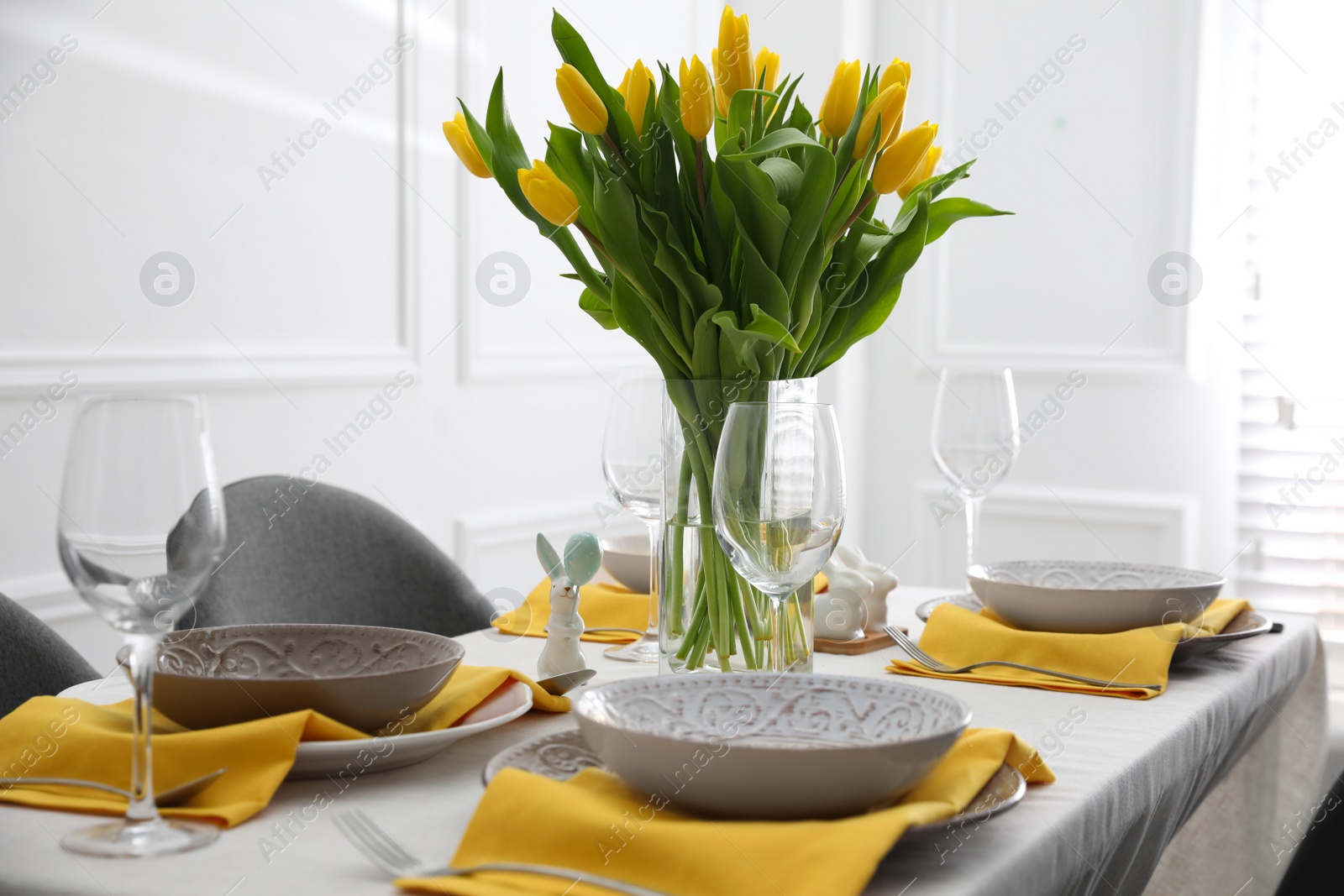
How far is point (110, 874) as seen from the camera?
64 cm

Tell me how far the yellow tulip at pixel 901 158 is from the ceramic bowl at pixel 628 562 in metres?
0.57

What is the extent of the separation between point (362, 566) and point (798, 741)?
1022mm

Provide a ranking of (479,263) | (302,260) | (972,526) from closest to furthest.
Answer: (972,526)
(302,260)
(479,263)

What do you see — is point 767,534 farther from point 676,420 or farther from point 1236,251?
point 1236,251

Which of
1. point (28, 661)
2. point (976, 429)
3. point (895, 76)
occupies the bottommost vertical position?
point (28, 661)

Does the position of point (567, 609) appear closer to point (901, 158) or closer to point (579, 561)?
point (579, 561)

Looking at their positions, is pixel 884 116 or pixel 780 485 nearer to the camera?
pixel 780 485

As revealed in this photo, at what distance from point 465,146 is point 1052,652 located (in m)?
0.67

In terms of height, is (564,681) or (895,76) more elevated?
(895,76)

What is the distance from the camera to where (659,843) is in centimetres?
63

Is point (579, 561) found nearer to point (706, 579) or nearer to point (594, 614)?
point (706, 579)

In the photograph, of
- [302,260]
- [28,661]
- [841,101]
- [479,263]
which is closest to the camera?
[841,101]

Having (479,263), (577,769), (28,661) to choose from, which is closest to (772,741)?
(577,769)

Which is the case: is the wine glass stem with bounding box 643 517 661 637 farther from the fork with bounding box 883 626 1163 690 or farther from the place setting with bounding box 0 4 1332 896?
the fork with bounding box 883 626 1163 690
